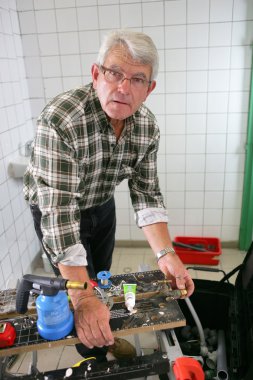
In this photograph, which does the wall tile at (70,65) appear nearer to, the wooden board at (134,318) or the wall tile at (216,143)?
the wall tile at (216,143)

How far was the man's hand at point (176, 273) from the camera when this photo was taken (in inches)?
41.4

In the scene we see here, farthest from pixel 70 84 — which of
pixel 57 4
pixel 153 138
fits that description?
pixel 153 138

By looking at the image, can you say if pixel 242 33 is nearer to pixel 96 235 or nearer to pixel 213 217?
pixel 213 217

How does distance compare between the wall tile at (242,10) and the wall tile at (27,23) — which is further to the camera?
the wall tile at (27,23)

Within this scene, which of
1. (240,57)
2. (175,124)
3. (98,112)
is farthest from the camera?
(175,124)

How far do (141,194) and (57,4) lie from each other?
5.05ft

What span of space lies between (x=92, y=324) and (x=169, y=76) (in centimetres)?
178

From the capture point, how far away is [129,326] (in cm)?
87

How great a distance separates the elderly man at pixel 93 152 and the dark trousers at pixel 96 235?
0.09 m

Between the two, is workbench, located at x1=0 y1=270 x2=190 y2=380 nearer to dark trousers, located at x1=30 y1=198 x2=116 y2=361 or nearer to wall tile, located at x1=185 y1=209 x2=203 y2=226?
dark trousers, located at x1=30 y1=198 x2=116 y2=361

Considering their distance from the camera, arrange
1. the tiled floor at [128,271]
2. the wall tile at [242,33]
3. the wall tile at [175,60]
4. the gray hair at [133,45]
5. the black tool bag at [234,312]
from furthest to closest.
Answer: the wall tile at [175,60], the wall tile at [242,33], the tiled floor at [128,271], the black tool bag at [234,312], the gray hair at [133,45]

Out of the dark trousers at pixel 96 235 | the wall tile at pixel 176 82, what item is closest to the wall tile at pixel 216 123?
the wall tile at pixel 176 82

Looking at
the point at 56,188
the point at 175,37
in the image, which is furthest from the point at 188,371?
the point at 175,37

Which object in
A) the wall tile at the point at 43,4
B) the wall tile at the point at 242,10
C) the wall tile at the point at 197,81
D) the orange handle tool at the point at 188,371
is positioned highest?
the wall tile at the point at 43,4
